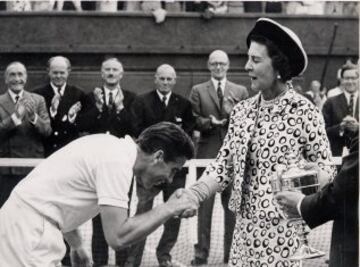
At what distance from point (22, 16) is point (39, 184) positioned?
6829 mm

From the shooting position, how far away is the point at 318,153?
4.39 metres

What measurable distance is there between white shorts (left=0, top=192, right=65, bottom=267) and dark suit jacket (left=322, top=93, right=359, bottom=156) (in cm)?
478

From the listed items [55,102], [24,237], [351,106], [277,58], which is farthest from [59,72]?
[24,237]

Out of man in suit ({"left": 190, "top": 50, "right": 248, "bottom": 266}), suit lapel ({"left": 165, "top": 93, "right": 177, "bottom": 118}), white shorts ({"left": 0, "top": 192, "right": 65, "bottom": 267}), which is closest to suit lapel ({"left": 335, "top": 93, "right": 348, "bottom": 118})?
man in suit ({"left": 190, "top": 50, "right": 248, "bottom": 266})

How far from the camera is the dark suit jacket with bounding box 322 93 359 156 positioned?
328 inches

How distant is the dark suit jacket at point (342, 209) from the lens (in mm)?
3646

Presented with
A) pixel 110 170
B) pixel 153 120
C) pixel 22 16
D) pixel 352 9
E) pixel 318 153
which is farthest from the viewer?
pixel 352 9

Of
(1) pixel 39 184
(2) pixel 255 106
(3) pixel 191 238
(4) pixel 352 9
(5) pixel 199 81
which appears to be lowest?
(3) pixel 191 238

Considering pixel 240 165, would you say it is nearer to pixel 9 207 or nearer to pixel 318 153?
pixel 318 153

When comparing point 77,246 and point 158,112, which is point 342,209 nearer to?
point 77,246

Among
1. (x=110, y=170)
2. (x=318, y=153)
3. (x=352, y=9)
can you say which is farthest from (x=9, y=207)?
(x=352, y=9)

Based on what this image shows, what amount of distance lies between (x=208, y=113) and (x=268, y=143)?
399 centimetres

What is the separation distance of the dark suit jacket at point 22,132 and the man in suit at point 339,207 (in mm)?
4067

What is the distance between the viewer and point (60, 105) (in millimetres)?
8016
